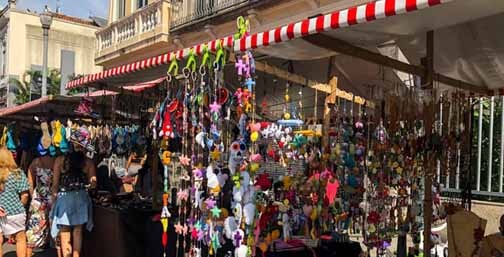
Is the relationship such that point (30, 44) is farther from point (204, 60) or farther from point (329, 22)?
point (329, 22)

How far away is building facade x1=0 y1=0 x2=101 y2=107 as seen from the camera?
29822mm

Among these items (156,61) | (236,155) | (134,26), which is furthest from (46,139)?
(134,26)

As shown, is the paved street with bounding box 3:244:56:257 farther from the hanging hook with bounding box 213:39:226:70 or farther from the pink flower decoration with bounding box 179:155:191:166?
the hanging hook with bounding box 213:39:226:70

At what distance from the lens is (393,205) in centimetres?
477

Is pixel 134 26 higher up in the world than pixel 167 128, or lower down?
higher up

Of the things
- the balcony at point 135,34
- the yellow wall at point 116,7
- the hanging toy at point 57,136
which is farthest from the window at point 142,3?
the hanging toy at point 57,136

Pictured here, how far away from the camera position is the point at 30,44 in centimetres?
3050

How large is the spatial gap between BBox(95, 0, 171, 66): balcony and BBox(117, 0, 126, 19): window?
0.60m

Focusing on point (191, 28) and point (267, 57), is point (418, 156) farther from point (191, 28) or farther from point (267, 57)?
point (191, 28)

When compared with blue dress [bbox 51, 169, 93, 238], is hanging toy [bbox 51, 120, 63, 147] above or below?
above

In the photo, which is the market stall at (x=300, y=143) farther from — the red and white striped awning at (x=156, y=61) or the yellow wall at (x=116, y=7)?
the yellow wall at (x=116, y=7)

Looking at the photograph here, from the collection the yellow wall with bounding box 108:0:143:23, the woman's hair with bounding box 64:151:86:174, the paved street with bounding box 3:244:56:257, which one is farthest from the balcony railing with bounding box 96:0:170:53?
the woman's hair with bounding box 64:151:86:174

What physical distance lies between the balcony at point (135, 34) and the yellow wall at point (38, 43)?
12531 millimetres

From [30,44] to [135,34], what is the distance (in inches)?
718
